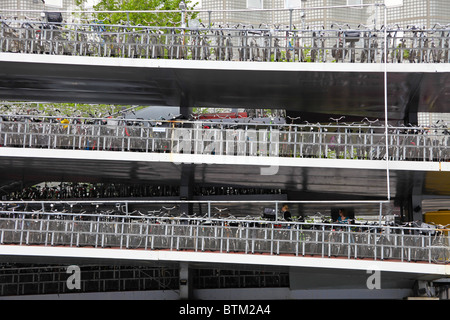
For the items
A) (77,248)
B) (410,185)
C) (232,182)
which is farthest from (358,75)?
(77,248)

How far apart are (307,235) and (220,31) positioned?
674 cm

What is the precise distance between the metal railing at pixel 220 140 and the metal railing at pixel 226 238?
213 centimetres

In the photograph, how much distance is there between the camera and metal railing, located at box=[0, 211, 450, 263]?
2192 cm

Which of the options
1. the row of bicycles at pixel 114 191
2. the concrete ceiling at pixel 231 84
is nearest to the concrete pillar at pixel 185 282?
the row of bicycles at pixel 114 191

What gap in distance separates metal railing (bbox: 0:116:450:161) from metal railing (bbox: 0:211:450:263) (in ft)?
6.99

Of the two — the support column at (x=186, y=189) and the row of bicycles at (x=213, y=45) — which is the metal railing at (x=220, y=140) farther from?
the row of bicycles at (x=213, y=45)

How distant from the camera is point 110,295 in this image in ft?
84.3

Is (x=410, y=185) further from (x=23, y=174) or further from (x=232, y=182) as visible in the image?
(x=23, y=174)

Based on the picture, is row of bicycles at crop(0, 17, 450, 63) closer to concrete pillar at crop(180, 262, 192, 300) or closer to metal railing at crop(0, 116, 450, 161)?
Answer: metal railing at crop(0, 116, 450, 161)

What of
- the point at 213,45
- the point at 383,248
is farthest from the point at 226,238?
the point at 213,45

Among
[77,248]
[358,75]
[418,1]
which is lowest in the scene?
[77,248]

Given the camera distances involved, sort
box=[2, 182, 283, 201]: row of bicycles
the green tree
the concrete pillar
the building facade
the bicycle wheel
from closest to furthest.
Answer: the bicycle wheel, the concrete pillar, box=[2, 182, 283, 201]: row of bicycles, the green tree, the building facade

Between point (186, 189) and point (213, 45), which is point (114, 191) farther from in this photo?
point (213, 45)

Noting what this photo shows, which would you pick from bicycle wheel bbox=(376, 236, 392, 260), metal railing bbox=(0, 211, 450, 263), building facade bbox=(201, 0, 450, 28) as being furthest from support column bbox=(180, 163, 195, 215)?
building facade bbox=(201, 0, 450, 28)
